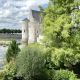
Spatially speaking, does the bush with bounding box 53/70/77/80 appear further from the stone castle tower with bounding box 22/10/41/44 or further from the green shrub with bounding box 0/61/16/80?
the stone castle tower with bounding box 22/10/41/44

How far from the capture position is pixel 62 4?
1189 inches

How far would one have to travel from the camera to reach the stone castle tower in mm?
78938

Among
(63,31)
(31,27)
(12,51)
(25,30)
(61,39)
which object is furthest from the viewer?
(25,30)

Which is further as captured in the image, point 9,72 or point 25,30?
point 25,30

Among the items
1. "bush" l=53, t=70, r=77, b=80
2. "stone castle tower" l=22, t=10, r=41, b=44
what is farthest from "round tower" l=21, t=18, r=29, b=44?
"bush" l=53, t=70, r=77, b=80

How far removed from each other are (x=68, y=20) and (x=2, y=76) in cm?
764

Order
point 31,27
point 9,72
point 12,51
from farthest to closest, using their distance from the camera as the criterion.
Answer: point 31,27, point 12,51, point 9,72

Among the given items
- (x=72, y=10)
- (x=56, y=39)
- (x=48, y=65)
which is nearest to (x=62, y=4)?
(x=72, y=10)

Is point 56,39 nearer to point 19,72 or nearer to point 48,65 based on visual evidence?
point 48,65

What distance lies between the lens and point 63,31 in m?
29.3

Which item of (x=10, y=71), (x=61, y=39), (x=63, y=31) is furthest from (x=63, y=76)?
(x=61, y=39)

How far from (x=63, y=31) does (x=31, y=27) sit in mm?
55498

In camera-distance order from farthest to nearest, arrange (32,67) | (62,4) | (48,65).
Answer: (62,4) → (48,65) → (32,67)

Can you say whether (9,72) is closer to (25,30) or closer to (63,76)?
(63,76)
